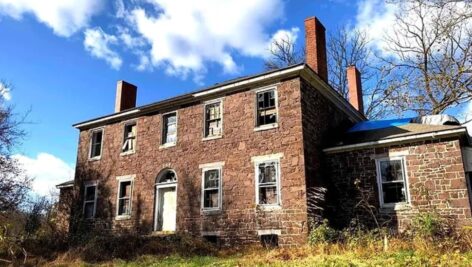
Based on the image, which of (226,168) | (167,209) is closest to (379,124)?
(226,168)

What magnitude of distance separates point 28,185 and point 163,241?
12202 millimetres

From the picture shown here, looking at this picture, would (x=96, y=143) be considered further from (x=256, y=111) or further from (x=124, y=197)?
(x=256, y=111)

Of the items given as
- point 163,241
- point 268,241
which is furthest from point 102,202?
point 268,241

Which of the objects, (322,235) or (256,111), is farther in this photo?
(256,111)

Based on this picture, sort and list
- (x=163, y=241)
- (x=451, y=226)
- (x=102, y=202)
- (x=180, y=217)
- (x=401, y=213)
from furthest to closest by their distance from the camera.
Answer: (x=102, y=202) → (x=180, y=217) → (x=163, y=241) → (x=401, y=213) → (x=451, y=226)

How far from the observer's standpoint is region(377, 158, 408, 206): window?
14.5 m

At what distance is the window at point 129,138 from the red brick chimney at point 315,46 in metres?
9.36

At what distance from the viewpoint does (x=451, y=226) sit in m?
13.1

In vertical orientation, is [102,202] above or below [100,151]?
below

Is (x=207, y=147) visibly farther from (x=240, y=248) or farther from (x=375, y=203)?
(x=375, y=203)

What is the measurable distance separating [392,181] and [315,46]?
6649 millimetres

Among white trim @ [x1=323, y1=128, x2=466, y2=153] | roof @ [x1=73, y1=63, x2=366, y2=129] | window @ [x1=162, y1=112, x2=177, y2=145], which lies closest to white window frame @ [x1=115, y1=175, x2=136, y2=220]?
window @ [x1=162, y1=112, x2=177, y2=145]

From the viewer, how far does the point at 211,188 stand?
663 inches

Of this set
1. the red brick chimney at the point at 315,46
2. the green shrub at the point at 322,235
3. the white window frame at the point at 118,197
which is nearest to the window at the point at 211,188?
the white window frame at the point at 118,197
